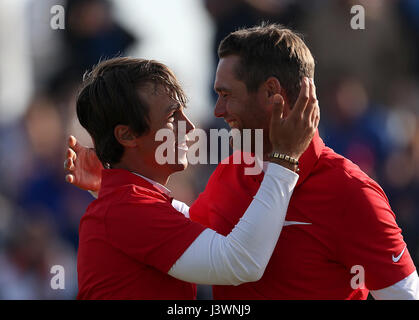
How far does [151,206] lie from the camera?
7.09 feet

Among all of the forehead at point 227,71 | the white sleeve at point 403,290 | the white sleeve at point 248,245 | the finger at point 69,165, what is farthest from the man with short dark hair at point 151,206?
the white sleeve at point 403,290

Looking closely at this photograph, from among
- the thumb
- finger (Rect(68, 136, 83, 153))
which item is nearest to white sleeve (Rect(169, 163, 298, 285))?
the thumb

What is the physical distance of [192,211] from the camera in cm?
262

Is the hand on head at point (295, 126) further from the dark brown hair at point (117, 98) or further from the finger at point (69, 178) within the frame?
the finger at point (69, 178)

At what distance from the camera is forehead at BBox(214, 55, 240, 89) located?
7.97ft

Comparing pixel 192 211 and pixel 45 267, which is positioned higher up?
pixel 192 211

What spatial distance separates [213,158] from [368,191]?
2.29 meters

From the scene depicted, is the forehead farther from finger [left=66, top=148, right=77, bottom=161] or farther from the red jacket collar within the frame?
finger [left=66, top=148, right=77, bottom=161]

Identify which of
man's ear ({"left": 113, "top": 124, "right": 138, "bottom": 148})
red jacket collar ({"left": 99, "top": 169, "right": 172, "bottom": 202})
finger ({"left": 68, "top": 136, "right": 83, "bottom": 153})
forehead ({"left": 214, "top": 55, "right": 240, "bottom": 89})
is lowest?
red jacket collar ({"left": 99, "top": 169, "right": 172, "bottom": 202})

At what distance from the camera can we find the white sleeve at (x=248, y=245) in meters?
2.01

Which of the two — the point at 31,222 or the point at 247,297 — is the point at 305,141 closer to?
the point at 247,297

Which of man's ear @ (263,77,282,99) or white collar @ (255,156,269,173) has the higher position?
man's ear @ (263,77,282,99)
